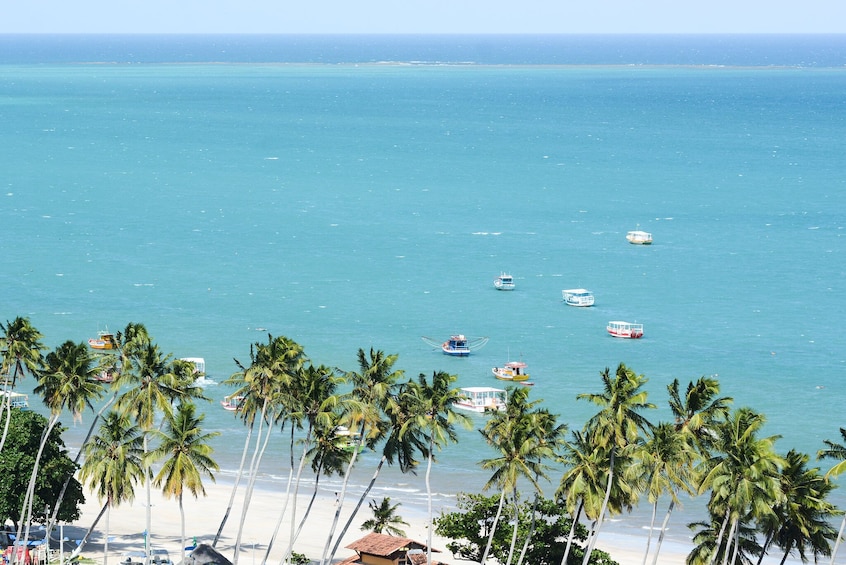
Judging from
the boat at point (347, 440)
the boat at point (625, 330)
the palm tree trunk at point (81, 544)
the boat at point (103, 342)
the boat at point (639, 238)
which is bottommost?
the palm tree trunk at point (81, 544)

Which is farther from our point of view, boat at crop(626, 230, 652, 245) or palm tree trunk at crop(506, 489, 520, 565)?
boat at crop(626, 230, 652, 245)

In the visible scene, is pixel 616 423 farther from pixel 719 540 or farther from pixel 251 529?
pixel 251 529

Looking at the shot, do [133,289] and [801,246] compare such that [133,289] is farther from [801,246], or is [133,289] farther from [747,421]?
[747,421]

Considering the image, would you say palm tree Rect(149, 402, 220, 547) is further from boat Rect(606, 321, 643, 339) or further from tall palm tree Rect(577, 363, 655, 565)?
boat Rect(606, 321, 643, 339)

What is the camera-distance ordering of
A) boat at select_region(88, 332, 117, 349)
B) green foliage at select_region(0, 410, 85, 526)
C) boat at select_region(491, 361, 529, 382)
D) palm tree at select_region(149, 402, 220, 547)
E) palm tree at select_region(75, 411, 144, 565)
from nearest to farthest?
palm tree at select_region(149, 402, 220, 547) < palm tree at select_region(75, 411, 144, 565) < green foliage at select_region(0, 410, 85, 526) < boat at select_region(491, 361, 529, 382) < boat at select_region(88, 332, 117, 349)

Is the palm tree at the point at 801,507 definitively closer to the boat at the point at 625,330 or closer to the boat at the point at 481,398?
the boat at the point at 481,398

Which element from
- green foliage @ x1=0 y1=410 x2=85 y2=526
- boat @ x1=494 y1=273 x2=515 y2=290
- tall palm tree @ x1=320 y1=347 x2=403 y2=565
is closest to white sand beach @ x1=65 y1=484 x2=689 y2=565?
green foliage @ x1=0 y1=410 x2=85 y2=526

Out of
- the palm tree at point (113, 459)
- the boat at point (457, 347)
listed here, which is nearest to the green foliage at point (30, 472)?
the palm tree at point (113, 459)
